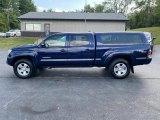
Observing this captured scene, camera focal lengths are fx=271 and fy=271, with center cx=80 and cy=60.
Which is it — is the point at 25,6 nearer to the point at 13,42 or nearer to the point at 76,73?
the point at 13,42

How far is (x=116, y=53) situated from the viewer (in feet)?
31.5

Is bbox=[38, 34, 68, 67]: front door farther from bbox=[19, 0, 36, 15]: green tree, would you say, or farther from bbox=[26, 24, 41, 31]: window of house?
bbox=[19, 0, 36, 15]: green tree

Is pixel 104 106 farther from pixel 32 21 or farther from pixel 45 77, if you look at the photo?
pixel 32 21

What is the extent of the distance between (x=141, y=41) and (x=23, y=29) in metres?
32.2

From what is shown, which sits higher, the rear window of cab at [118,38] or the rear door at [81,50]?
the rear window of cab at [118,38]

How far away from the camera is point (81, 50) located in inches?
382

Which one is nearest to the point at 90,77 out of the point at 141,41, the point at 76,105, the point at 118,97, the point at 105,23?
the point at 141,41

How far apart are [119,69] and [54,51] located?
243 cm

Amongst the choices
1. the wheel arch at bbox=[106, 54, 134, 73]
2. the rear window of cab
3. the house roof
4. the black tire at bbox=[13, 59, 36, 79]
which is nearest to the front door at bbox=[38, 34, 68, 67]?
the black tire at bbox=[13, 59, 36, 79]

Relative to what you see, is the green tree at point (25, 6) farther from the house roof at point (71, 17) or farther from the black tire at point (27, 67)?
the black tire at point (27, 67)

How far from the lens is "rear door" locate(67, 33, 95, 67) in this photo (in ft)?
31.8

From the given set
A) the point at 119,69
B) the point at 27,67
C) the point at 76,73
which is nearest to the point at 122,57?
the point at 119,69

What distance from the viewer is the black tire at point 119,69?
970 cm

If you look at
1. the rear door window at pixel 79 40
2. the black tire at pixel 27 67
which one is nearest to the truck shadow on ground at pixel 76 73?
the black tire at pixel 27 67
